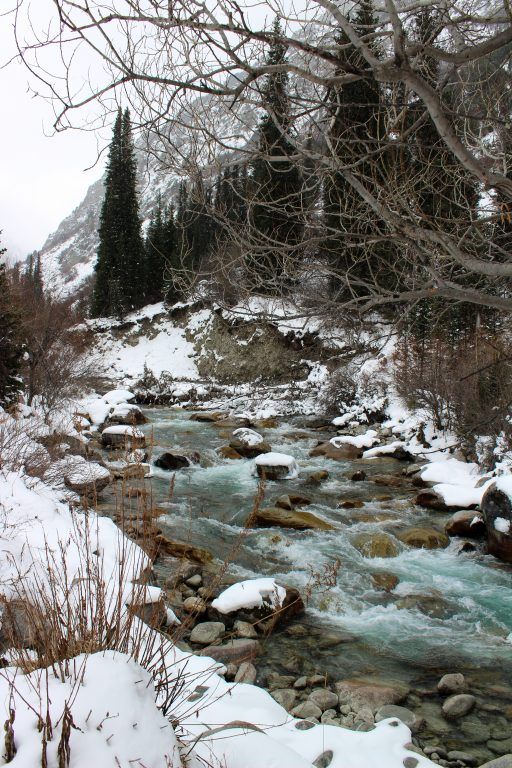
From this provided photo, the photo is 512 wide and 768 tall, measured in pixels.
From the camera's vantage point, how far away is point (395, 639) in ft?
16.5

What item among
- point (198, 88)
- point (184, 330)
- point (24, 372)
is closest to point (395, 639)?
point (198, 88)

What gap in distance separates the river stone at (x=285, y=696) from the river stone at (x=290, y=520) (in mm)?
3759

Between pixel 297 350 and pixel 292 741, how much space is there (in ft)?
76.2

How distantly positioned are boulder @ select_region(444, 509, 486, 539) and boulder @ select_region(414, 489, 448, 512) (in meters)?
0.96

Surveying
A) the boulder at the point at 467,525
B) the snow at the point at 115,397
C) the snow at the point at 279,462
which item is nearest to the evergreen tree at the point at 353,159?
the boulder at the point at 467,525

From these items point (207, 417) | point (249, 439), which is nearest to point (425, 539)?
point (249, 439)

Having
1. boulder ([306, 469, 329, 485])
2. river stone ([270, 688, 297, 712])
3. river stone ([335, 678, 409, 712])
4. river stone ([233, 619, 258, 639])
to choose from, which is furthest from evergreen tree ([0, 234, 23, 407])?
river stone ([335, 678, 409, 712])

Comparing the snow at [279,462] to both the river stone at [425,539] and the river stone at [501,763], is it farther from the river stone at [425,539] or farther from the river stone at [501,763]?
the river stone at [501,763]

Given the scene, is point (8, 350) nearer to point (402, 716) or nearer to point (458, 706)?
point (402, 716)

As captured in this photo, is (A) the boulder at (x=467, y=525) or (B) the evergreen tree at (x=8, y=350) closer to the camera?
(A) the boulder at (x=467, y=525)

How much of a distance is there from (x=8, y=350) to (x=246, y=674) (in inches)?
390

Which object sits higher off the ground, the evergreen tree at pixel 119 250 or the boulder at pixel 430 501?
the evergreen tree at pixel 119 250

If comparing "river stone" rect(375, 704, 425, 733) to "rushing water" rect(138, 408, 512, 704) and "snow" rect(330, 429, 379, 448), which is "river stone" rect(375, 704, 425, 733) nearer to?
"rushing water" rect(138, 408, 512, 704)

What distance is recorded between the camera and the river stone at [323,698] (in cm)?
390
